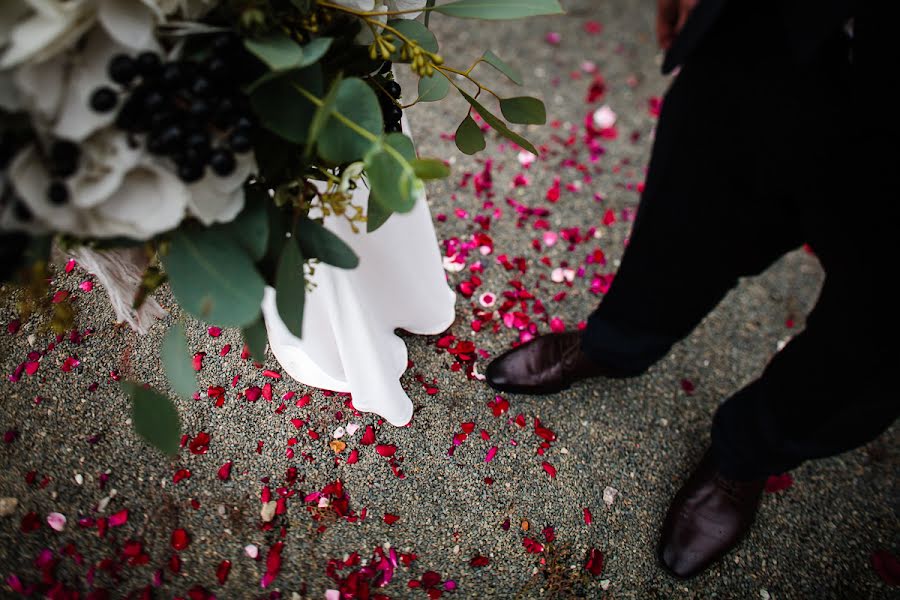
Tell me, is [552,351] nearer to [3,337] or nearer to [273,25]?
[273,25]

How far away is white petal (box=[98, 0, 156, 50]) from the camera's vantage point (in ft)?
1.32

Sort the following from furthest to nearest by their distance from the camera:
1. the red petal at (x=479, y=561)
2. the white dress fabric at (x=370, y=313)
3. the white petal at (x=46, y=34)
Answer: the red petal at (x=479, y=561) < the white dress fabric at (x=370, y=313) < the white petal at (x=46, y=34)

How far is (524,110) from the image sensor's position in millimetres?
741

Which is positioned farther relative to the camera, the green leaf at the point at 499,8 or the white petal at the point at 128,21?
the green leaf at the point at 499,8

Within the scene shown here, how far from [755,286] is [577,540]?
1019mm

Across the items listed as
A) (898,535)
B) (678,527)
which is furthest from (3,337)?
(898,535)

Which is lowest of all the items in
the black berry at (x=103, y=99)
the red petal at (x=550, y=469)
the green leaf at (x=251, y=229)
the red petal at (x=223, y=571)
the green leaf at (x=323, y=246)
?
the red petal at (x=550, y=469)

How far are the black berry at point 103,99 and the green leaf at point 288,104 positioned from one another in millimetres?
110

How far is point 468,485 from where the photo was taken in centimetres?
120

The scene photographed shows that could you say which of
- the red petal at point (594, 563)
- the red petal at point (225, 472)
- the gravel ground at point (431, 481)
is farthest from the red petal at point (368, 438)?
the red petal at point (594, 563)

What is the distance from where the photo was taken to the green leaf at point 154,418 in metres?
0.54

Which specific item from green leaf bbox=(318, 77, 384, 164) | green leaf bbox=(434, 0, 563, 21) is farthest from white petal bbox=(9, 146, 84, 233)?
green leaf bbox=(434, 0, 563, 21)

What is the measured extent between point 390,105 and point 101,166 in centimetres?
36

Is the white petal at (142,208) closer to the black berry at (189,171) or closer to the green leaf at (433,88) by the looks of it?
the black berry at (189,171)
